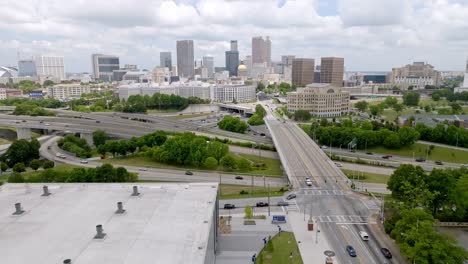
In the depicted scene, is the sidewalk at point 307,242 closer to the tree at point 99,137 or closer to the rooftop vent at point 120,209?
the rooftop vent at point 120,209

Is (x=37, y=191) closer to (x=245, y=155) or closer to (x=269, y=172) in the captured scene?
(x=269, y=172)

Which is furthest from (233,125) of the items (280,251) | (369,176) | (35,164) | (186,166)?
(280,251)

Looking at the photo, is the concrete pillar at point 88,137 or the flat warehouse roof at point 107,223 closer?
the flat warehouse roof at point 107,223

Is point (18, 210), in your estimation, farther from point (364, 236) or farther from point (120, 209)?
point (364, 236)

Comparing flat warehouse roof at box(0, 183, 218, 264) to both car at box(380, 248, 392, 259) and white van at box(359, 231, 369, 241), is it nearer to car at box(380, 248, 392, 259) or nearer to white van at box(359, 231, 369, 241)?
white van at box(359, 231, 369, 241)

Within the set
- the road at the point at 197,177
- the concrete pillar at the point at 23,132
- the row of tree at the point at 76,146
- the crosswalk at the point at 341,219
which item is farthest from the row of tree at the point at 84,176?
the concrete pillar at the point at 23,132

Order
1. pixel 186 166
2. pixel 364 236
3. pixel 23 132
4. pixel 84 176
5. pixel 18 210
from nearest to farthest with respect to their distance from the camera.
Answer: pixel 18 210, pixel 364 236, pixel 84 176, pixel 186 166, pixel 23 132

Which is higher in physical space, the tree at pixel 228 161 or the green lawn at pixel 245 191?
the tree at pixel 228 161
